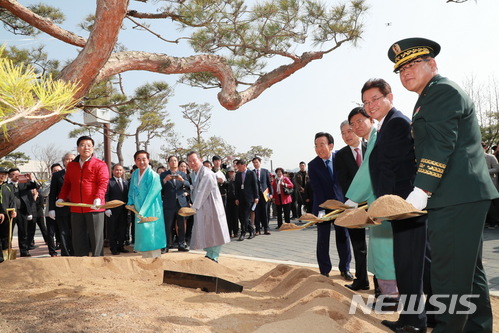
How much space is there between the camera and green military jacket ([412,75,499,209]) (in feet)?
6.70

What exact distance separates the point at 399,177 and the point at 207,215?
10.00 feet

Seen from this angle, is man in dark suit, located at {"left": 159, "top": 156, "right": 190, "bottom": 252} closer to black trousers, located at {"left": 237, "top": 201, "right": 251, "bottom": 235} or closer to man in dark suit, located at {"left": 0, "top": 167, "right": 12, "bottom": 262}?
black trousers, located at {"left": 237, "top": 201, "right": 251, "bottom": 235}

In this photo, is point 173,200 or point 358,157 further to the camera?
point 173,200

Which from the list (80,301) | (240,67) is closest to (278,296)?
(80,301)

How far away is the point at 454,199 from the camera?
2.04 metres

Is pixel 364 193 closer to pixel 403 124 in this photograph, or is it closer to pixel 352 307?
pixel 403 124

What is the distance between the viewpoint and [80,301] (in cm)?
292

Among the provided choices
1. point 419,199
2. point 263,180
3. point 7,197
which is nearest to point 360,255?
point 419,199

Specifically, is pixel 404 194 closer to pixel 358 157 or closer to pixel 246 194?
pixel 358 157

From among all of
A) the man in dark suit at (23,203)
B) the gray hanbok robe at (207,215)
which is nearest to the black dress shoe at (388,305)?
the gray hanbok robe at (207,215)

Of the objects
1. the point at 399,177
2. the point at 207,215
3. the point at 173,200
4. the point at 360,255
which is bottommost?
the point at 360,255

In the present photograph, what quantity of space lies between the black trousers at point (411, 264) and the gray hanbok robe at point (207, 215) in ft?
9.37

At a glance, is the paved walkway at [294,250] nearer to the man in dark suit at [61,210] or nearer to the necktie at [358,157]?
the man in dark suit at [61,210]

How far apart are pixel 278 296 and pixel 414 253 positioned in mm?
1517
